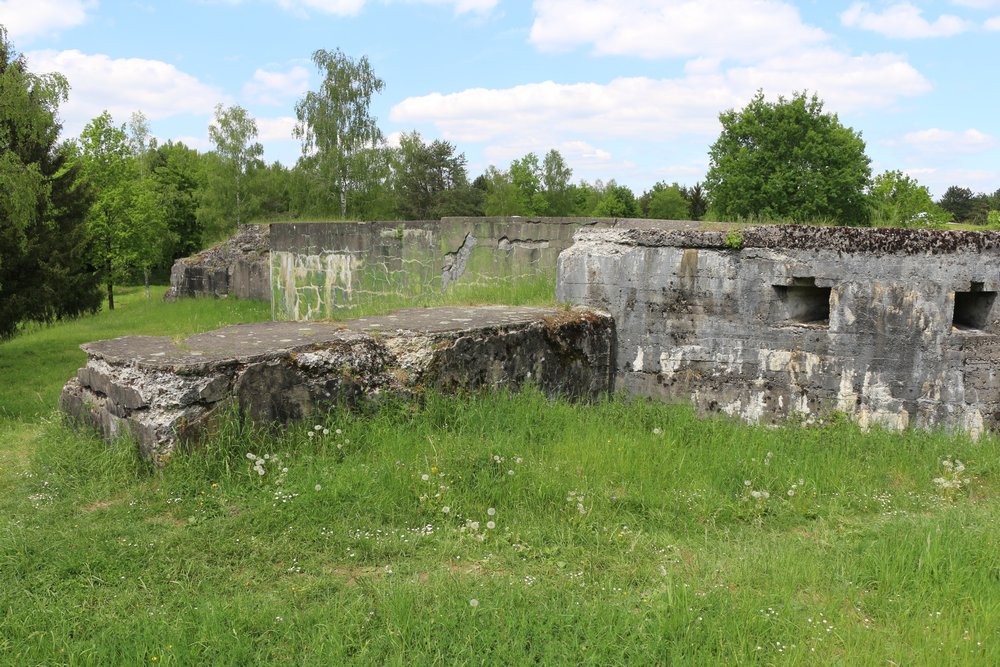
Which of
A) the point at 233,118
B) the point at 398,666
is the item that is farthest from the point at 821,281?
the point at 233,118

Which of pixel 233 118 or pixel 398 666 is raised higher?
pixel 233 118

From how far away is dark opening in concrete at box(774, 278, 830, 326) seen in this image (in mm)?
5964

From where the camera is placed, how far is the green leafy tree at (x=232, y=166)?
3216 centimetres

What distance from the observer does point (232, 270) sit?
19.3 m

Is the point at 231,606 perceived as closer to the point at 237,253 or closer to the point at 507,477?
the point at 507,477

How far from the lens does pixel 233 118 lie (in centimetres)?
3309

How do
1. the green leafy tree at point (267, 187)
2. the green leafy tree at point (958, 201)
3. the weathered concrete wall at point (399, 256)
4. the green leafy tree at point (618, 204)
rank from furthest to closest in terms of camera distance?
the green leafy tree at point (618, 204) < the green leafy tree at point (958, 201) < the green leafy tree at point (267, 187) < the weathered concrete wall at point (399, 256)

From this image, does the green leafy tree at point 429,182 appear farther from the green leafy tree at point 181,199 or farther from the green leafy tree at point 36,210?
the green leafy tree at point 36,210

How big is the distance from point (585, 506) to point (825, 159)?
30282 millimetres

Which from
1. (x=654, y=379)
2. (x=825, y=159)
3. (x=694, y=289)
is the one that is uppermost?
(x=825, y=159)

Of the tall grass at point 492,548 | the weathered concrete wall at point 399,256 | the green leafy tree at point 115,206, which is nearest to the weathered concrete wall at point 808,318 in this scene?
the tall grass at point 492,548

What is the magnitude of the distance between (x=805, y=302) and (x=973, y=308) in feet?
4.13

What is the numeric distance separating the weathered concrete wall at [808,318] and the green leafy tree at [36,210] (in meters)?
6.25

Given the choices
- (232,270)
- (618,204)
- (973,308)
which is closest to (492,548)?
(973,308)
